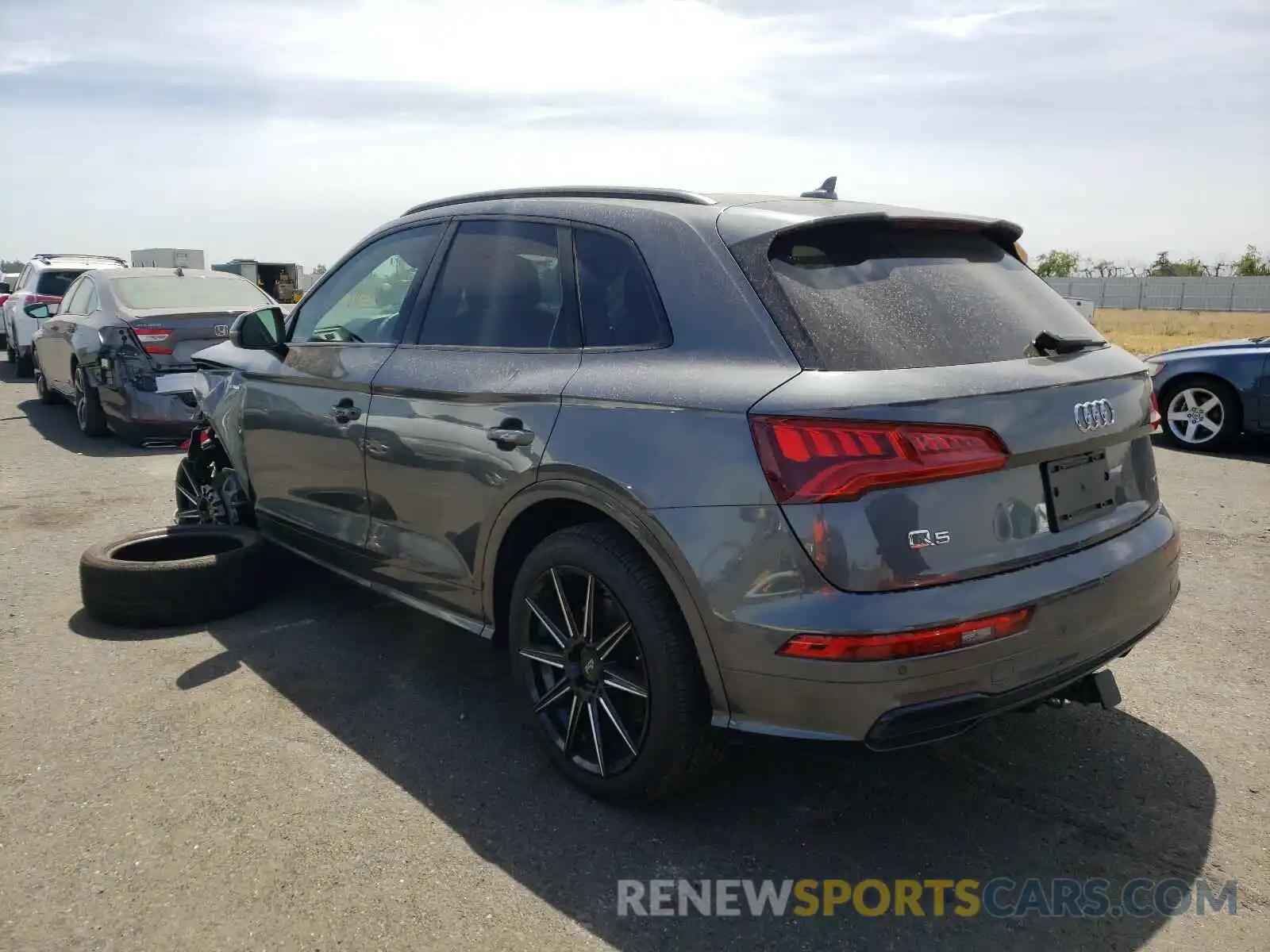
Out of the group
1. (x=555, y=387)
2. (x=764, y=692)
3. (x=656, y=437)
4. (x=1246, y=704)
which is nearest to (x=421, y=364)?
(x=555, y=387)

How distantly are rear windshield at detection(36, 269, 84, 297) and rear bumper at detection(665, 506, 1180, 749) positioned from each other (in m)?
15.3

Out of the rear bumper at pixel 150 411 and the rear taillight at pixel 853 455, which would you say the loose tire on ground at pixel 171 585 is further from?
the rear bumper at pixel 150 411

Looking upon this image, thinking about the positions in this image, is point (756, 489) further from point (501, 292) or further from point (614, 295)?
point (501, 292)

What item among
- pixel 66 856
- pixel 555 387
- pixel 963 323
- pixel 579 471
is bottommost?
pixel 66 856

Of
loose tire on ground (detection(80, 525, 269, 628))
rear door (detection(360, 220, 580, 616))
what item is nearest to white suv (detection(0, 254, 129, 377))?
loose tire on ground (detection(80, 525, 269, 628))

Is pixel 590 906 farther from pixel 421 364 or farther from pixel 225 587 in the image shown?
pixel 225 587

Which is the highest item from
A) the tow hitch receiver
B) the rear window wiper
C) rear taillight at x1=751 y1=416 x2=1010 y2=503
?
the rear window wiper

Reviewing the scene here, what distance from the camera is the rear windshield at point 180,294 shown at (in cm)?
901

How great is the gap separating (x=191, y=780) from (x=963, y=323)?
109 inches

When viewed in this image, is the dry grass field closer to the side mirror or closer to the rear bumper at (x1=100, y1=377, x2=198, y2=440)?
the rear bumper at (x1=100, y1=377, x2=198, y2=440)

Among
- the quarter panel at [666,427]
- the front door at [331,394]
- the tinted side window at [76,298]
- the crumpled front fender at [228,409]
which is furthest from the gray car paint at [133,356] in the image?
the quarter panel at [666,427]

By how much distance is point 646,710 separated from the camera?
2.79 meters

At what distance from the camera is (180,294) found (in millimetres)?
9234

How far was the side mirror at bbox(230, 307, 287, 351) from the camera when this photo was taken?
448 centimetres
